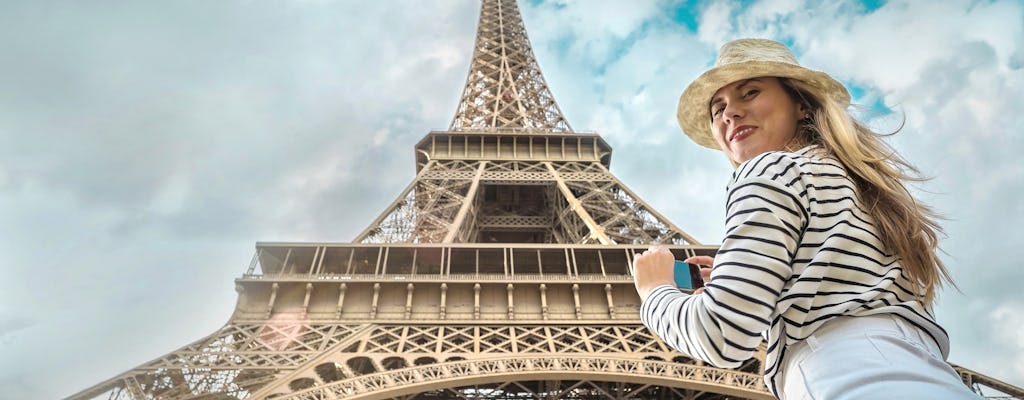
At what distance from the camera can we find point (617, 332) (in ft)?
39.5

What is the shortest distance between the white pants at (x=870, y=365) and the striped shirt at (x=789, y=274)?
3cm

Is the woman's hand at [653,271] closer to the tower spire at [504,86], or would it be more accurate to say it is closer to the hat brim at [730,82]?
the hat brim at [730,82]

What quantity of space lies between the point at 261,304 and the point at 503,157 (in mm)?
12043

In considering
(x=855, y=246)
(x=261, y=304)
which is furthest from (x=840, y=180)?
(x=261, y=304)

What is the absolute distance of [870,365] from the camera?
1.12 m

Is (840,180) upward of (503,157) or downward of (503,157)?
downward

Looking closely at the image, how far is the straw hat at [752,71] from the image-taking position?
1.69m

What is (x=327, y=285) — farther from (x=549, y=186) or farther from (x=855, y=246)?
(x=855, y=246)

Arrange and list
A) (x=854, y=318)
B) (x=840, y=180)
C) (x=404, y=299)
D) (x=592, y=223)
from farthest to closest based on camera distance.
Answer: (x=592, y=223), (x=404, y=299), (x=840, y=180), (x=854, y=318)

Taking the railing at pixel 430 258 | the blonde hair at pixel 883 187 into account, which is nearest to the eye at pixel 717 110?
the blonde hair at pixel 883 187

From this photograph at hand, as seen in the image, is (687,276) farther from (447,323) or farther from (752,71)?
(447,323)

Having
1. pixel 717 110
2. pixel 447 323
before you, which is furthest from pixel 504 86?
pixel 717 110

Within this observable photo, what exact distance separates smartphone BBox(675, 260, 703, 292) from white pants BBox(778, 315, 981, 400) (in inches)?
18.6

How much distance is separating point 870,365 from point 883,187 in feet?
A: 1.65
